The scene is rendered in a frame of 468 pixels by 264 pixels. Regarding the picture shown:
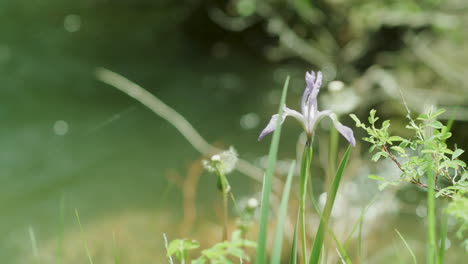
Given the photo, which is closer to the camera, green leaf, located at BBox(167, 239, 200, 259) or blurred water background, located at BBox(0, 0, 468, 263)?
green leaf, located at BBox(167, 239, 200, 259)

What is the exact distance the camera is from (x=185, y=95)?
13.5 feet

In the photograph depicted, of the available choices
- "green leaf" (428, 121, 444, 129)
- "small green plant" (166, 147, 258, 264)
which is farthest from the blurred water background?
"green leaf" (428, 121, 444, 129)

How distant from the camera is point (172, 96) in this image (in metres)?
4.09

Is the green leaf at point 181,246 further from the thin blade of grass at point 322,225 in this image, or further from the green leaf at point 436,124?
the green leaf at point 436,124

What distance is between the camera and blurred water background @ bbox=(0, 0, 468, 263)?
2873 mm

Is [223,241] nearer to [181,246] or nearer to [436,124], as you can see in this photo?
[181,246]

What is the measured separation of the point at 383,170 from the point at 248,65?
1.78 metres

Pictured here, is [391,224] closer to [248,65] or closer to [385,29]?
[385,29]

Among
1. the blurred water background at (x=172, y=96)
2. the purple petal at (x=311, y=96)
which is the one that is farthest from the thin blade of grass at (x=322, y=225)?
the blurred water background at (x=172, y=96)

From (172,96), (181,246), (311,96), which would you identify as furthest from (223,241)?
(172,96)

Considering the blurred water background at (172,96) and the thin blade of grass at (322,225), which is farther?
the blurred water background at (172,96)

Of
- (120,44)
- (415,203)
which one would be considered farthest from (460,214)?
(120,44)

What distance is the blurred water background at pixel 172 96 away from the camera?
2.87 m

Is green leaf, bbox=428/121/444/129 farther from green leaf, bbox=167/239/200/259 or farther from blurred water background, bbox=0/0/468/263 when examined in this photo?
blurred water background, bbox=0/0/468/263
